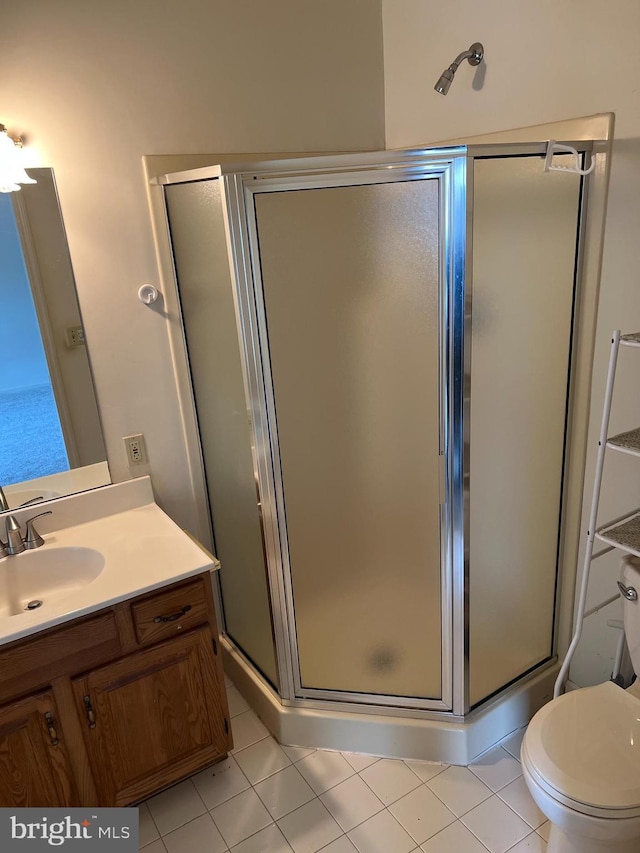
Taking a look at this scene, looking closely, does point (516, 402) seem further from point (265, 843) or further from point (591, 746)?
point (265, 843)

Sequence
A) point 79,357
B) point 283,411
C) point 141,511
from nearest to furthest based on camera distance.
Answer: point 283,411
point 79,357
point 141,511

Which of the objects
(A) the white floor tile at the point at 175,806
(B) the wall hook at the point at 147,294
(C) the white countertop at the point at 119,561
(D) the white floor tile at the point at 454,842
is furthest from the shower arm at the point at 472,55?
(A) the white floor tile at the point at 175,806

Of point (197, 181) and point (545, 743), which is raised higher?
point (197, 181)

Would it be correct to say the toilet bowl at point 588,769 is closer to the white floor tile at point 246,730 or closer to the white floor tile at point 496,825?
the white floor tile at point 496,825

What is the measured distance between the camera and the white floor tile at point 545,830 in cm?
170

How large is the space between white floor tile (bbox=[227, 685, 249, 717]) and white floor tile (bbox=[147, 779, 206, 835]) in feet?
1.05

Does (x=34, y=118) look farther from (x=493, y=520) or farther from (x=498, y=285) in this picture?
(x=493, y=520)

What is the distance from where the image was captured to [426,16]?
6.54ft

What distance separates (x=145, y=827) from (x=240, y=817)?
28cm

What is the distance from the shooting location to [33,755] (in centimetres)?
154

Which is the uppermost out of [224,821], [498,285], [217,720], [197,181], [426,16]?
[426,16]

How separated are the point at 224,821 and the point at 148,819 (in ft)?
Answer: 0.76

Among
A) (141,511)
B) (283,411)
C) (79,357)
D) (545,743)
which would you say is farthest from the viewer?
(141,511)

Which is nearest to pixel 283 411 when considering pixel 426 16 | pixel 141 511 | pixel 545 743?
pixel 141 511
